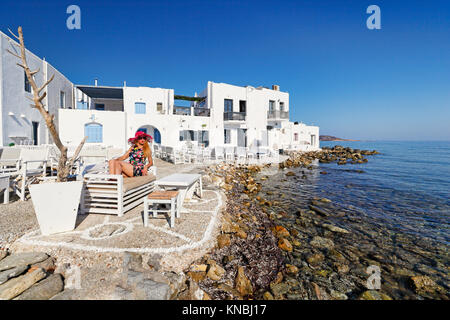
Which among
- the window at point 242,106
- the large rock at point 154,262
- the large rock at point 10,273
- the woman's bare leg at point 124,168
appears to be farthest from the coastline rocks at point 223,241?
the window at point 242,106

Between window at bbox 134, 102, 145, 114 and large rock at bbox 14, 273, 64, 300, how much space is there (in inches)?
680

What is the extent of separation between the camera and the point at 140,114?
54.2 ft

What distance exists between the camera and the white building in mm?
11570

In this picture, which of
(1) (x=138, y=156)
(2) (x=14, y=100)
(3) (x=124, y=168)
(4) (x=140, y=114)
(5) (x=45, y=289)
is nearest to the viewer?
(5) (x=45, y=289)

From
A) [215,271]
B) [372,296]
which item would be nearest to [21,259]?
[215,271]

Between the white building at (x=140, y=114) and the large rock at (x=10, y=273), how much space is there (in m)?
12.2

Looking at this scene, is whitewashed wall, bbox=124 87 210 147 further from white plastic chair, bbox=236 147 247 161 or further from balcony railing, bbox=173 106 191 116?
white plastic chair, bbox=236 147 247 161

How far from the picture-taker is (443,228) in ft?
19.1

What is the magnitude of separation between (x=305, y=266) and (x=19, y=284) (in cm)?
388

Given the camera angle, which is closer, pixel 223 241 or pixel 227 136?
pixel 223 241

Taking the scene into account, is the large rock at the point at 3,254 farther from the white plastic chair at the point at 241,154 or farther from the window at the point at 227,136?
the window at the point at 227,136

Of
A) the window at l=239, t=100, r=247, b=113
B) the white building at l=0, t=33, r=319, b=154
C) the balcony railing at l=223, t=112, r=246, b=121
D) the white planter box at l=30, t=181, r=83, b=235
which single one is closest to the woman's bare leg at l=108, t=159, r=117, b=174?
the white planter box at l=30, t=181, r=83, b=235

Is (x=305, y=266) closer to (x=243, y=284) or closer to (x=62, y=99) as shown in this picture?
(x=243, y=284)
